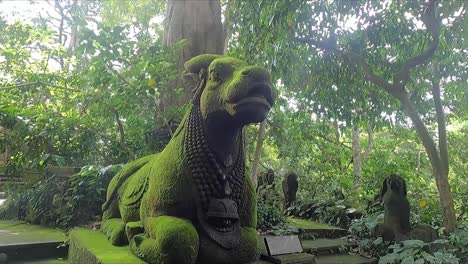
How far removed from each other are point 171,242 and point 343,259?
3106 mm

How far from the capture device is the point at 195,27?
663 cm

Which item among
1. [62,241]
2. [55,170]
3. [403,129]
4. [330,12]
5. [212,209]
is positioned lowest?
[62,241]

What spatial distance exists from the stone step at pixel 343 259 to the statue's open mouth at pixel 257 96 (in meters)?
2.85

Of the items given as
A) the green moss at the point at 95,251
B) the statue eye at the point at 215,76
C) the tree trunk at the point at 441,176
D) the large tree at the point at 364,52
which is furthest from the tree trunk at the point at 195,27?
the statue eye at the point at 215,76

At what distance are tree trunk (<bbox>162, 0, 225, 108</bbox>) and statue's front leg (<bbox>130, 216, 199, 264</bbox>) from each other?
453 centimetres

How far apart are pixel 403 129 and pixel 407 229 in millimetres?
5342

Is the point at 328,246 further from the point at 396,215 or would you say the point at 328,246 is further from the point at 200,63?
the point at 200,63

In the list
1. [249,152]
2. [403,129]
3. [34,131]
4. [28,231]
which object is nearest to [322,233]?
[28,231]

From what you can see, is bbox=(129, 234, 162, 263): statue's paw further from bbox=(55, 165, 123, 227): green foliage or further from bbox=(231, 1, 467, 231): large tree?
bbox=(231, 1, 467, 231): large tree

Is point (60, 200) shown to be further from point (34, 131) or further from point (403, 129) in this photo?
point (403, 129)

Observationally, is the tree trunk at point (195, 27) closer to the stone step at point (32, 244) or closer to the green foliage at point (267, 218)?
the green foliage at point (267, 218)

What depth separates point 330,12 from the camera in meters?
5.23

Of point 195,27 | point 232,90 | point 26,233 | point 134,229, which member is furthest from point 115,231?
point 195,27

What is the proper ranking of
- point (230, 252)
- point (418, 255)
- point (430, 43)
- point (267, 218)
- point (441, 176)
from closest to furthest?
point (230, 252), point (418, 255), point (441, 176), point (430, 43), point (267, 218)
